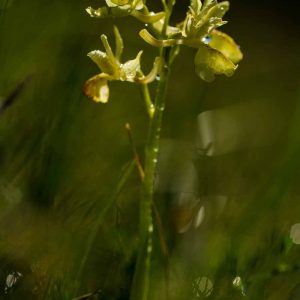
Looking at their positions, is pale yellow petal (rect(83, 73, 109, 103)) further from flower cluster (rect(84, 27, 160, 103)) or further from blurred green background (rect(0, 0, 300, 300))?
blurred green background (rect(0, 0, 300, 300))

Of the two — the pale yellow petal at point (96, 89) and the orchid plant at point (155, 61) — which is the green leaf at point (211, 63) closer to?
the orchid plant at point (155, 61)

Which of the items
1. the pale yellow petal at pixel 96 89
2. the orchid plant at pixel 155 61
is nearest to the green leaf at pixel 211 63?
the orchid plant at pixel 155 61

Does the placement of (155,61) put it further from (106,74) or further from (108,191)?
(108,191)

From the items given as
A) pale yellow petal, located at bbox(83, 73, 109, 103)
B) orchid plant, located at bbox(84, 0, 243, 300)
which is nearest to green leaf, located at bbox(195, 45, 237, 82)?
orchid plant, located at bbox(84, 0, 243, 300)

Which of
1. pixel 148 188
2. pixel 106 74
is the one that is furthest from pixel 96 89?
pixel 148 188

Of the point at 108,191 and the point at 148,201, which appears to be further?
the point at 108,191

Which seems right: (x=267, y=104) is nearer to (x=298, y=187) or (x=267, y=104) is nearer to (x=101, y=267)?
(x=298, y=187)

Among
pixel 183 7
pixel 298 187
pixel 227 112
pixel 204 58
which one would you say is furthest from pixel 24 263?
pixel 183 7
